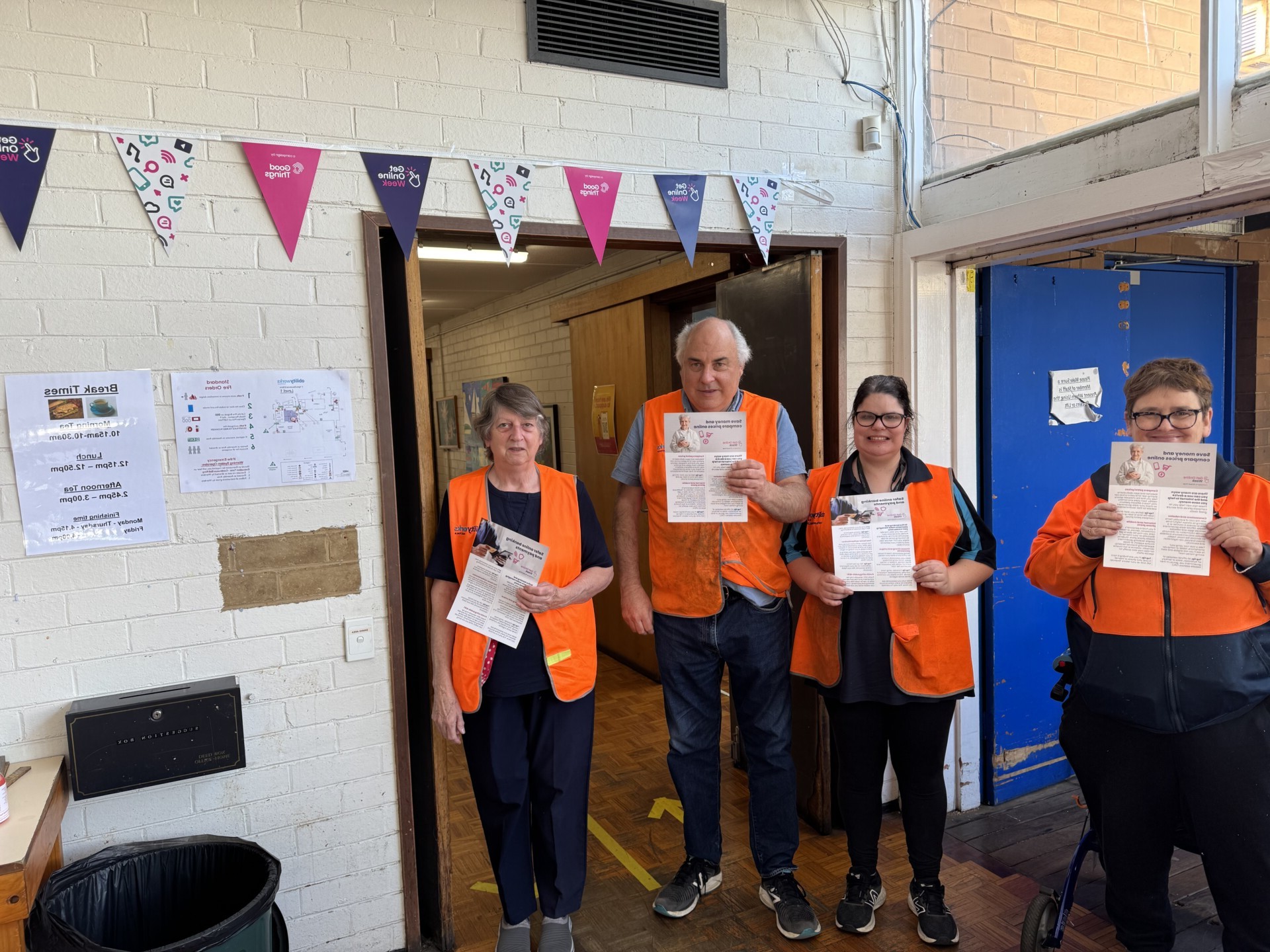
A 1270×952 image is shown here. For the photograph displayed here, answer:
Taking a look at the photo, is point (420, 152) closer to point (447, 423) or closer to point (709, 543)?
point (709, 543)

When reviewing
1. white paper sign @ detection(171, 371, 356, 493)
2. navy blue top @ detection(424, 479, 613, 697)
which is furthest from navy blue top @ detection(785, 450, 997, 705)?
white paper sign @ detection(171, 371, 356, 493)

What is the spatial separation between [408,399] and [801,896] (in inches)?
77.1

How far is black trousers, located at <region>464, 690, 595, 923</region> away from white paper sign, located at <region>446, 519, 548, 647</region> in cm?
22

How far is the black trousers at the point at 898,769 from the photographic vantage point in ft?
7.86

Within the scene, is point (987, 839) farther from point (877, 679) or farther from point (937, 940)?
point (877, 679)

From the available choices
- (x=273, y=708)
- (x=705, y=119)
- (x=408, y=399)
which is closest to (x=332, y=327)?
(x=408, y=399)

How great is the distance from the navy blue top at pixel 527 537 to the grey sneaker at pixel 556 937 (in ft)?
2.40

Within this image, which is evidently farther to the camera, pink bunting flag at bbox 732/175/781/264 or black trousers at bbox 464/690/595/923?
pink bunting flag at bbox 732/175/781/264

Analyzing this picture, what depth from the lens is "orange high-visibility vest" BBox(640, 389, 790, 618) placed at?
8.13 feet

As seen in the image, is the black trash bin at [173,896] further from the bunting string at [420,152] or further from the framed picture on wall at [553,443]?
the framed picture on wall at [553,443]

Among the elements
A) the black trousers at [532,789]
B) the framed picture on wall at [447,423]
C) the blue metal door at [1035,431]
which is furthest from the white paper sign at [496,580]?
the framed picture on wall at [447,423]

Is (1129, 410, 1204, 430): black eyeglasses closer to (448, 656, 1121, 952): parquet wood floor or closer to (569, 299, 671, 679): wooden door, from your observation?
(448, 656, 1121, 952): parquet wood floor

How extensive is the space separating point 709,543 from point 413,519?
2.99 feet

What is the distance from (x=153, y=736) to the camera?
2.12 metres
